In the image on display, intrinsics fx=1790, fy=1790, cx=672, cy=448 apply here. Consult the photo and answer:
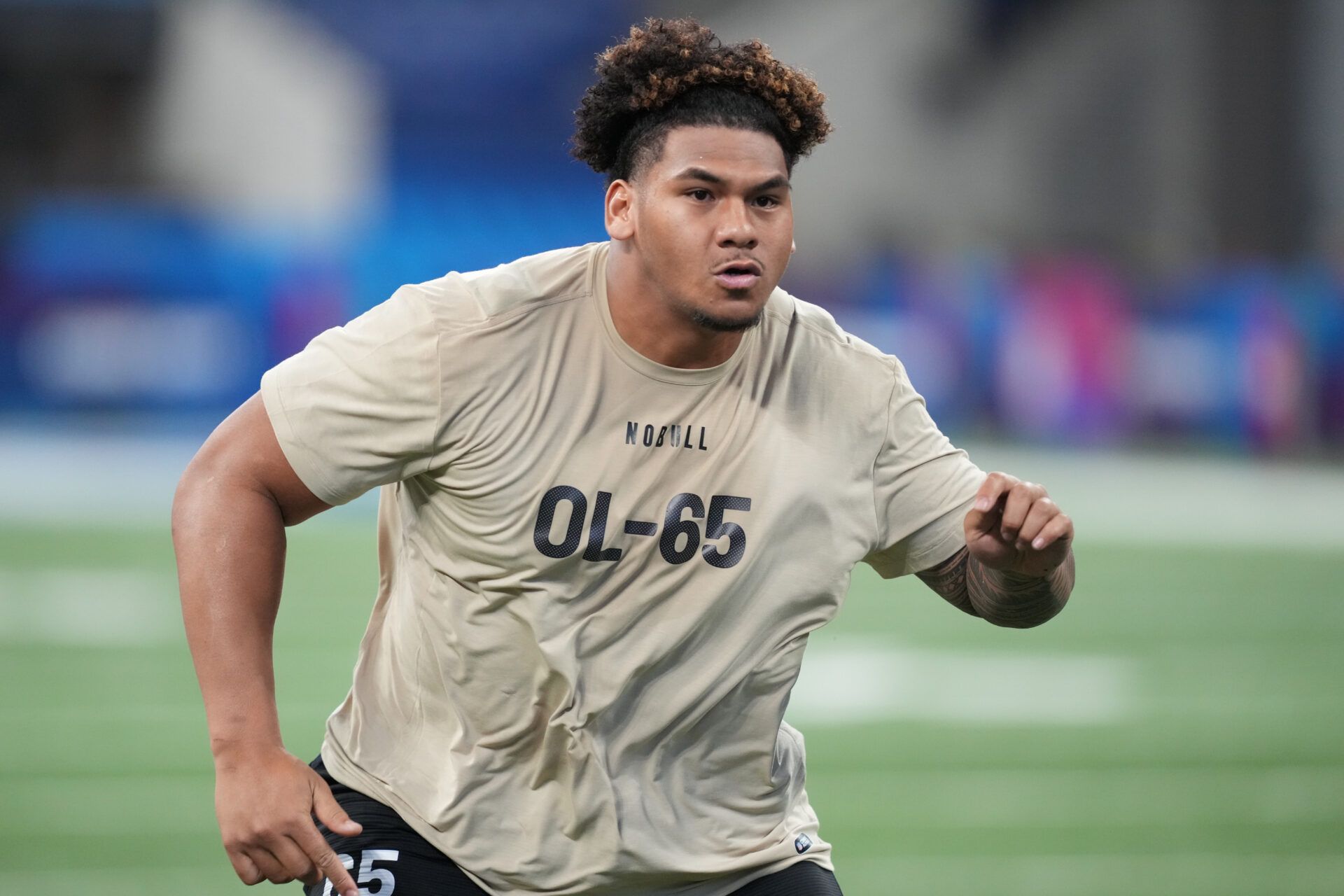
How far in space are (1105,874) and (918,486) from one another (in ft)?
9.69

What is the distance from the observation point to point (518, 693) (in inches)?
113

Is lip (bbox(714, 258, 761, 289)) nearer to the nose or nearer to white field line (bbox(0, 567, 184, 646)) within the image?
the nose

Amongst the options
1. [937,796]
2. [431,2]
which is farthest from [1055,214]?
[937,796]

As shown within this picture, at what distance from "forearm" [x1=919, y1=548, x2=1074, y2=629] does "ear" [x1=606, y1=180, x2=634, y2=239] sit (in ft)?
2.65

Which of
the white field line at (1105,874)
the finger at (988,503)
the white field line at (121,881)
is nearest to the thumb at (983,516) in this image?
the finger at (988,503)

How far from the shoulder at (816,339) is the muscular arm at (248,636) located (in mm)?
829

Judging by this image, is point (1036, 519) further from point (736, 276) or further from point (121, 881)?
point (121, 881)

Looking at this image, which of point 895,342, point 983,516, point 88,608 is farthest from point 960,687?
point 895,342

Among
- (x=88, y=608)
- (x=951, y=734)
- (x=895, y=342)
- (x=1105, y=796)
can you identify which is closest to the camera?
(x=1105, y=796)

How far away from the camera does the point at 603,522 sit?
2.87 meters

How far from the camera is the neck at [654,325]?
2.90 meters

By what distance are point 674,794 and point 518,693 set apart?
314mm

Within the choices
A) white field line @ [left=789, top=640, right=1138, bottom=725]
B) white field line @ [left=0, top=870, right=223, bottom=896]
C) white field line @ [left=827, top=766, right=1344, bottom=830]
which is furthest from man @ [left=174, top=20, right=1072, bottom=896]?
white field line @ [left=789, top=640, right=1138, bottom=725]

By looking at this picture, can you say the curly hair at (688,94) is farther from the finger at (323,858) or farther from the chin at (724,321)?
the finger at (323,858)
